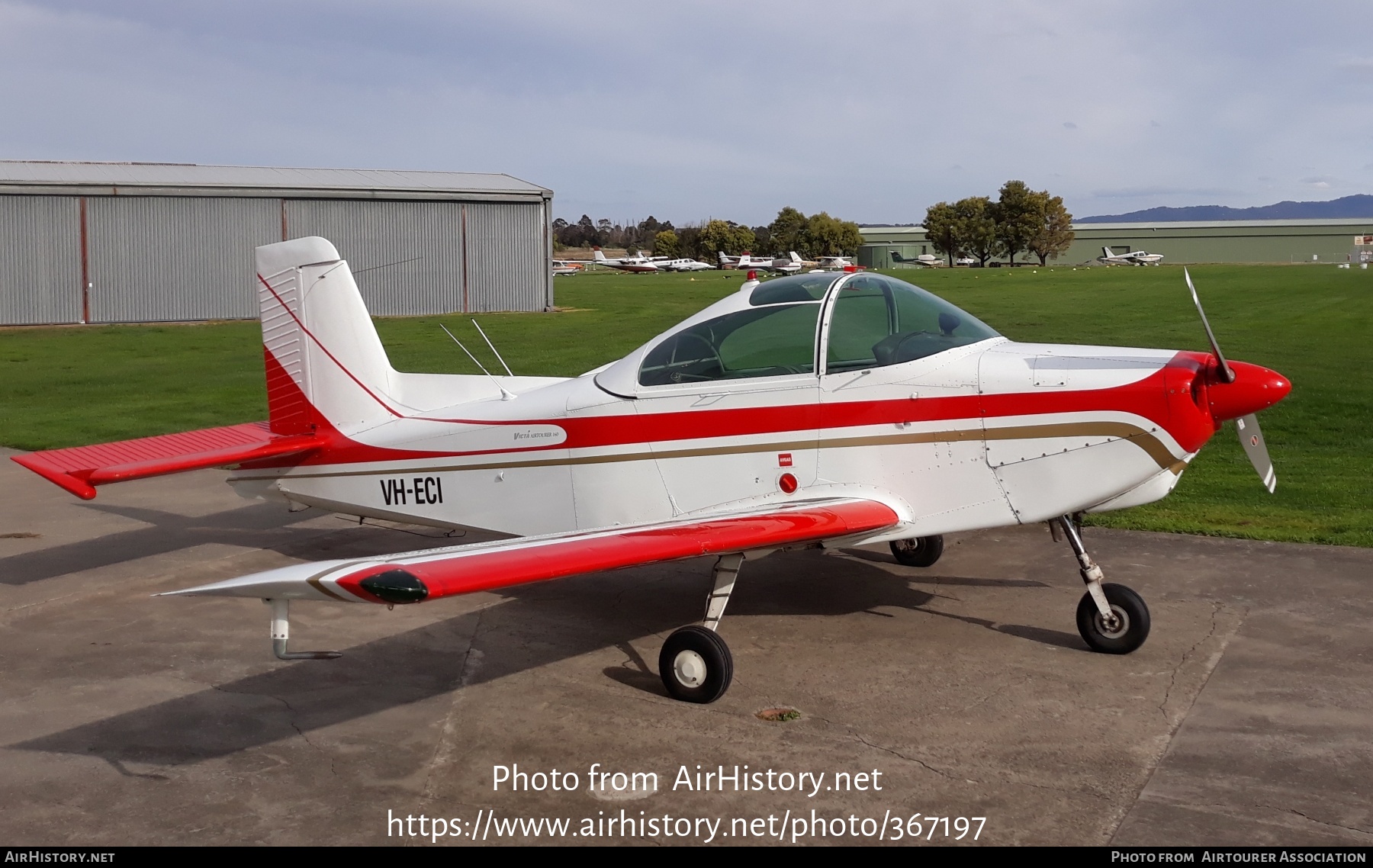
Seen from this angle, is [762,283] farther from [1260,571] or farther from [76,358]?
[76,358]

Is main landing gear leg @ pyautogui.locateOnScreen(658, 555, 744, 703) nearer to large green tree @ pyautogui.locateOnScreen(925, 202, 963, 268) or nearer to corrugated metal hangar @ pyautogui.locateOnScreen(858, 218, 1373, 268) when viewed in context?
large green tree @ pyautogui.locateOnScreen(925, 202, 963, 268)

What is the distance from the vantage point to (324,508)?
809 cm

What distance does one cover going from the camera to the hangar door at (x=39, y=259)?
30.6 m

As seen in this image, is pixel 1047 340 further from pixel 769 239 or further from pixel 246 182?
pixel 769 239

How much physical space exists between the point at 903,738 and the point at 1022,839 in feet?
3.43

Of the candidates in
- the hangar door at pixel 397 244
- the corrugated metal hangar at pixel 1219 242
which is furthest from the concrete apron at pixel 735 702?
the corrugated metal hangar at pixel 1219 242

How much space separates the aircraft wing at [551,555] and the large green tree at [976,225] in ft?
305

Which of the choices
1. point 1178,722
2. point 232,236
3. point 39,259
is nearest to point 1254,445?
point 1178,722

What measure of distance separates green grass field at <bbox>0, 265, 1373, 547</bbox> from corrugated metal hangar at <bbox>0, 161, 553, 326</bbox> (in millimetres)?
1419

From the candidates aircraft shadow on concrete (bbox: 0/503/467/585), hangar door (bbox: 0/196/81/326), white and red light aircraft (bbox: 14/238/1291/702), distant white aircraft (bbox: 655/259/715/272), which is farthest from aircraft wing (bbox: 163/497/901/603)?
distant white aircraft (bbox: 655/259/715/272)

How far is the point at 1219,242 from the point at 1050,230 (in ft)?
154

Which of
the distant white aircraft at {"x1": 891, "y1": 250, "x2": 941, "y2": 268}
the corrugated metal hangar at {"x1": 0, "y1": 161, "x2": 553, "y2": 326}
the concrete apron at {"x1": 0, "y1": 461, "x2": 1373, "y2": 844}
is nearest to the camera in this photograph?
the concrete apron at {"x1": 0, "y1": 461, "x2": 1373, "y2": 844}

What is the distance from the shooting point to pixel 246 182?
109 feet

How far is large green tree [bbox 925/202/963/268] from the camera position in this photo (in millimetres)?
96062
